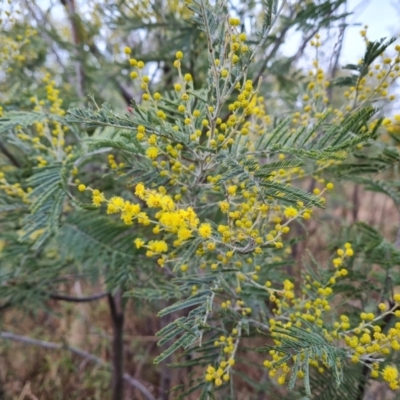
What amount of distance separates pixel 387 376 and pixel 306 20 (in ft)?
3.20

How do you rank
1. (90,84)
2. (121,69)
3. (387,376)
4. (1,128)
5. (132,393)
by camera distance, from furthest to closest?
(132,393) < (90,84) < (121,69) < (1,128) < (387,376)

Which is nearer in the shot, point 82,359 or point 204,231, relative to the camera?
point 204,231

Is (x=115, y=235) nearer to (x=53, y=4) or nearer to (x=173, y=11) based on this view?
(x=173, y=11)

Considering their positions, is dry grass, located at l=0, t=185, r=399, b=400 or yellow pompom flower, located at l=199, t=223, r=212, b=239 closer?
yellow pompom flower, located at l=199, t=223, r=212, b=239

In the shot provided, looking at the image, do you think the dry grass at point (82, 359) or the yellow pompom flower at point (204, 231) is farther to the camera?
the dry grass at point (82, 359)

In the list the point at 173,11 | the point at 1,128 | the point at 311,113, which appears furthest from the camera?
the point at 173,11

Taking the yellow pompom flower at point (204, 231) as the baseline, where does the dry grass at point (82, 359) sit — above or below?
below

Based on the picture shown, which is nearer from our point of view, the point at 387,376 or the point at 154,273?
the point at 387,376

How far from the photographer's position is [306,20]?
1.16 meters

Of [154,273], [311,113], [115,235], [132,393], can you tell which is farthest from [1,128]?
[132,393]

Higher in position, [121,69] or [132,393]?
[121,69]

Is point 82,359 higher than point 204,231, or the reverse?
point 204,231

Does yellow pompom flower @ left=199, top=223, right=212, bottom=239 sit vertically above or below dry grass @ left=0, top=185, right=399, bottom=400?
above

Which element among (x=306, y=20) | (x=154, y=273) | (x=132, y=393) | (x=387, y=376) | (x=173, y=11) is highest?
(x=173, y=11)
